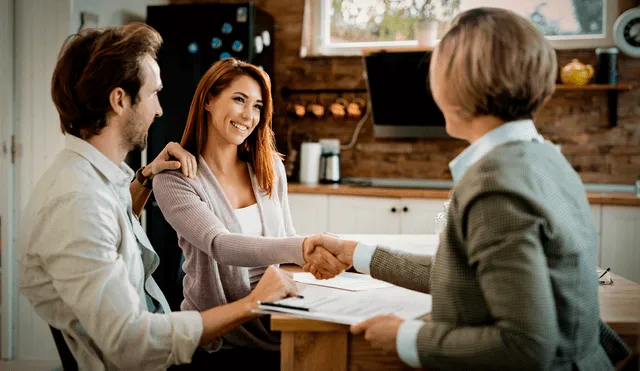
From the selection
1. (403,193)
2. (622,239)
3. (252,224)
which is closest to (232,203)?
(252,224)

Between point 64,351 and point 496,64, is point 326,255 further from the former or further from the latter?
point 496,64

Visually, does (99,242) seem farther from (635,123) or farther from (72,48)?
(635,123)

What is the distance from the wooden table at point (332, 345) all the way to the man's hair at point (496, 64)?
21.3 inches

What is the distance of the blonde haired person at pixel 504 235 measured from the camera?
1.02 m

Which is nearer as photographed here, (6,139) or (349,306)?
(349,306)

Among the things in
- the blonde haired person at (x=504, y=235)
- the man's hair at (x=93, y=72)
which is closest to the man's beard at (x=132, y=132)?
Answer: the man's hair at (x=93, y=72)

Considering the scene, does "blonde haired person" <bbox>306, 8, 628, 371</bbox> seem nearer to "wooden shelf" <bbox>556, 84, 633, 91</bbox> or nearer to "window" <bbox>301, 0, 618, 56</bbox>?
"wooden shelf" <bbox>556, 84, 633, 91</bbox>

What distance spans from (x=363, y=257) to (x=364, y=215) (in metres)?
2.41

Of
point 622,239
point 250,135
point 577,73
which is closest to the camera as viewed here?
point 250,135

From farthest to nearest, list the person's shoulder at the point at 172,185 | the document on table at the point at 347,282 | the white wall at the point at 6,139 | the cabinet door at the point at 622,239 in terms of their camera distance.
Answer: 1. the cabinet door at the point at 622,239
2. the white wall at the point at 6,139
3. the person's shoulder at the point at 172,185
4. the document on table at the point at 347,282

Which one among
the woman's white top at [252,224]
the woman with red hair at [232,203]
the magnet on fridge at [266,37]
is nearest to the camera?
the woman with red hair at [232,203]

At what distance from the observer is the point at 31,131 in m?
3.43

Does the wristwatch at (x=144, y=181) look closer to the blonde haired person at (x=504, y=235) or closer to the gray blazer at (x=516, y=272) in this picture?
the blonde haired person at (x=504, y=235)

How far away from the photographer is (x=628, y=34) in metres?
3.92
